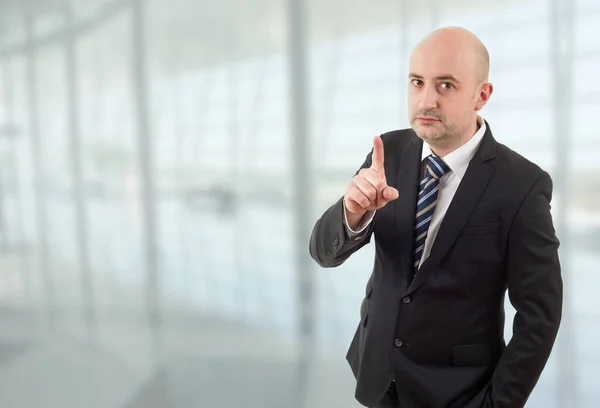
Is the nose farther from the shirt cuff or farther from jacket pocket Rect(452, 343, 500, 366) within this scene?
jacket pocket Rect(452, 343, 500, 366)

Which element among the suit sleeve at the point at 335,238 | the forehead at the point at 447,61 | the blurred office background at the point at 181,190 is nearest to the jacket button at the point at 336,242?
the suit sleeve at the point at 335,238

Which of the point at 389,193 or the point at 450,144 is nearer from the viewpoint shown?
the point at 389,193

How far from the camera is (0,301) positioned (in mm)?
2939

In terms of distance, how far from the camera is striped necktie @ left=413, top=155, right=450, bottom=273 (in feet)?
4.11

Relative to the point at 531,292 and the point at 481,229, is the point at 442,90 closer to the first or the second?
the point at 481,229

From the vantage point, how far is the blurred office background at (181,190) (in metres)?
2.80

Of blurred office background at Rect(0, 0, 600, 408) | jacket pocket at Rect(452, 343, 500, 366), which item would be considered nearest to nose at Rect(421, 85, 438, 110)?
jacket pocket at Rect(452, 343, 500, 366)

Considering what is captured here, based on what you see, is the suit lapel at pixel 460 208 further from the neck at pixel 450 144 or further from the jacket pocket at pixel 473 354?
the jacket pocket at pixel 473 354

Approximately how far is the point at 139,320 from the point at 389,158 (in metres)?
1.96

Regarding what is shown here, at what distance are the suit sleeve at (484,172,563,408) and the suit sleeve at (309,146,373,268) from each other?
0.29 m

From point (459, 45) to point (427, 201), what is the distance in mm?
303

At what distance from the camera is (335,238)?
1242mm

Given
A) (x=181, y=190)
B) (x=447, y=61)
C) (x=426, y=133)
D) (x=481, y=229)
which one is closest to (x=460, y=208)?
(x=481, y=229)

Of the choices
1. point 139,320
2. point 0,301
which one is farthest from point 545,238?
point 0,301
